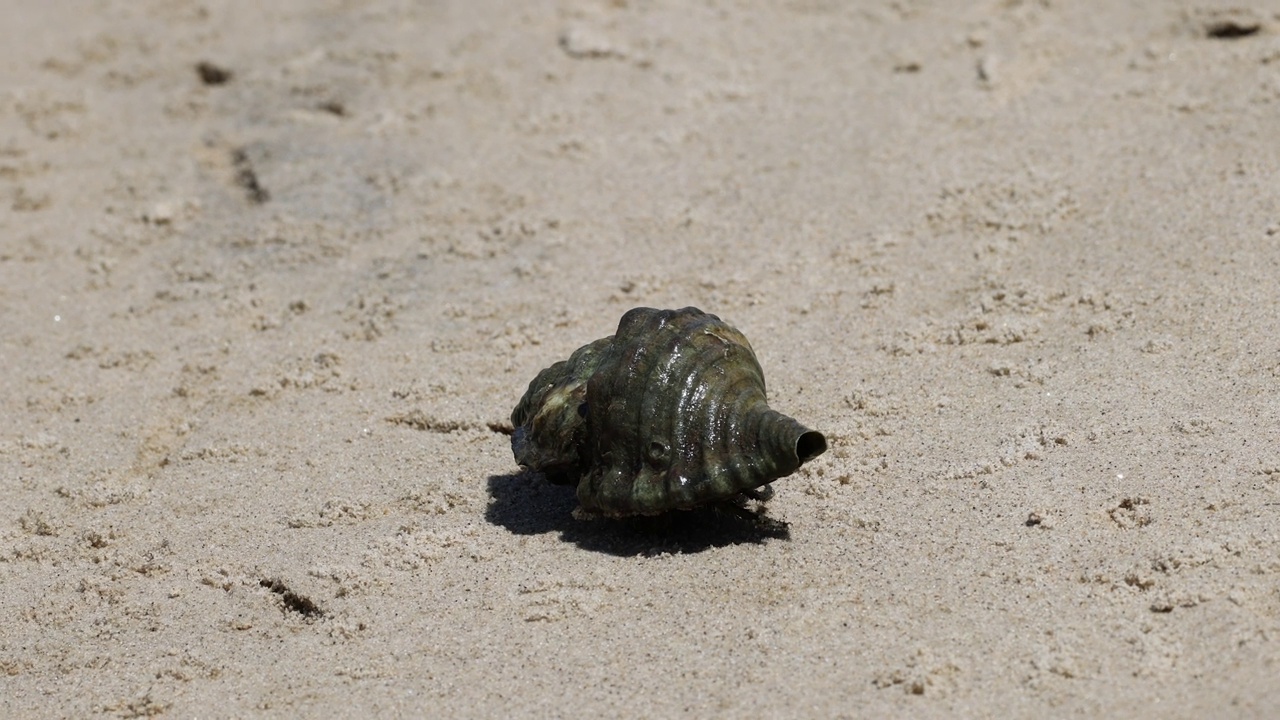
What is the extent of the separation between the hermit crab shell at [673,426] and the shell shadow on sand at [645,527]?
0.15m

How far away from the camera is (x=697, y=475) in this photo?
3746 millimetres

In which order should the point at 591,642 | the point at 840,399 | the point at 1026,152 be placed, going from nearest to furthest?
the point at 591,642 < the point at 840,399 < the point at 1026,152

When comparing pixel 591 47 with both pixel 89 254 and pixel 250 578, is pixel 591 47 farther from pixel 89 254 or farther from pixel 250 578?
pixel 250 578

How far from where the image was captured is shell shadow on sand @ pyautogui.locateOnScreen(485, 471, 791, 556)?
393 centimetres

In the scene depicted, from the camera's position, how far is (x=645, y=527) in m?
3.99

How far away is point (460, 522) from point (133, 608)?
940 millimetres

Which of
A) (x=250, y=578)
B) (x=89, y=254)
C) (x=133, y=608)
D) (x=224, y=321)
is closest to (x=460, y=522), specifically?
(x=250, y=578)

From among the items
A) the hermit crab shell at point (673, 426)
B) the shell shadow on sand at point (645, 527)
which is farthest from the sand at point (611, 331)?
the hermit crab shell at point (673, 426)

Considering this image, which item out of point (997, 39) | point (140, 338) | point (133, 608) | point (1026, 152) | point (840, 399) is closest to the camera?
point (133, 608)

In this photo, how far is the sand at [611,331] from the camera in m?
3.51

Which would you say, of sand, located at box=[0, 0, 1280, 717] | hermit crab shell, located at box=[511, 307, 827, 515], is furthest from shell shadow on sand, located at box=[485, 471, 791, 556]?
hermit crab shell, located at box=[511, 307, 827, 515]

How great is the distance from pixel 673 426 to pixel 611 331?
147 centimetres

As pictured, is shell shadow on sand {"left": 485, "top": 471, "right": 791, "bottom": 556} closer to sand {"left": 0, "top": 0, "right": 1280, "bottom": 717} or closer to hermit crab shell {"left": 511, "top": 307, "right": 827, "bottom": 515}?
sand {"left": 0, "top": 0, "right": 1280, "bottom": 717}

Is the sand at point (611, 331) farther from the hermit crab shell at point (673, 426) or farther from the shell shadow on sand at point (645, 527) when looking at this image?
the hermit crab shell at point (673, 426)
